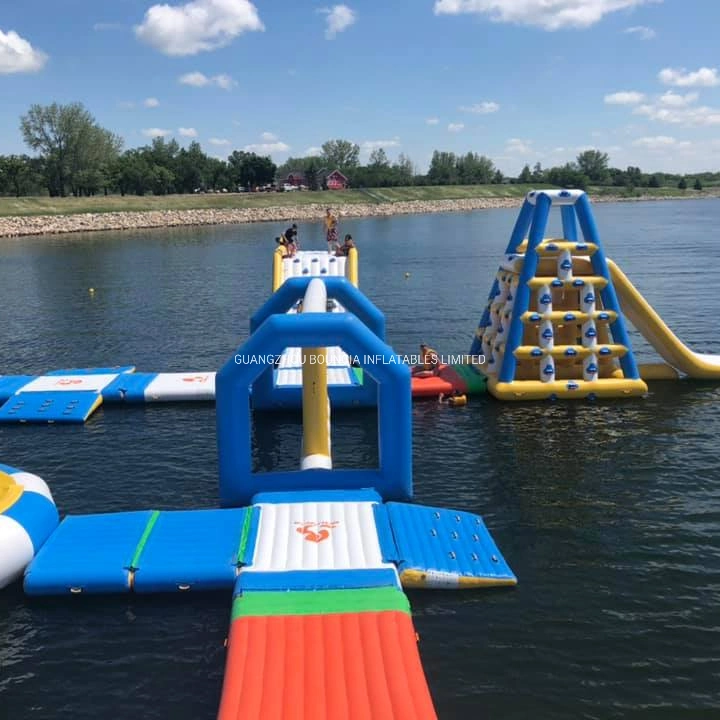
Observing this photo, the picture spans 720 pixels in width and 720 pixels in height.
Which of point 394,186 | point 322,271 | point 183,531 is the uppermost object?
point 394,186

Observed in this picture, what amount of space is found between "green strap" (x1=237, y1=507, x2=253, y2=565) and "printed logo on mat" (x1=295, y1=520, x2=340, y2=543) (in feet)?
2.84

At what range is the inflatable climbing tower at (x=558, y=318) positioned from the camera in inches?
785

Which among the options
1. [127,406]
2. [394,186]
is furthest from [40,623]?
[394,186]

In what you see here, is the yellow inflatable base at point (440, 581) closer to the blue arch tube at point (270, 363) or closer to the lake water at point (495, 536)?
the lake water at point (495, 536)

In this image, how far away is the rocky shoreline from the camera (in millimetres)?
88562

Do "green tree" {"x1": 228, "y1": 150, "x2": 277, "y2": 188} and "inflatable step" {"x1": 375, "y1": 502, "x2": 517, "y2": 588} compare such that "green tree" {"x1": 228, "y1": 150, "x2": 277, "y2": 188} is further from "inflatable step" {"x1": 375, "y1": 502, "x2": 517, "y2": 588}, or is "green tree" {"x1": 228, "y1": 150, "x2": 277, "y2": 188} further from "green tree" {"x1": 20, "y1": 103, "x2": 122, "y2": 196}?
"inflatable step" {"x1": 375, "y1": 502, "x2": 517, "y2": 588}

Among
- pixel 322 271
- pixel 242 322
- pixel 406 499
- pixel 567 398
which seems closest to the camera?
pixel 406 499

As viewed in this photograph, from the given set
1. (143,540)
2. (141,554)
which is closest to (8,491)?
(143,540)

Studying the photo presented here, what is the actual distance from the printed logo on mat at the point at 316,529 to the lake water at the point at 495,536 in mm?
1645

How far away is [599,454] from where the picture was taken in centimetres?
1672

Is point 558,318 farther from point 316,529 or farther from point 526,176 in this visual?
point 526,176

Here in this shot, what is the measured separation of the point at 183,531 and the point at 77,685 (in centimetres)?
313

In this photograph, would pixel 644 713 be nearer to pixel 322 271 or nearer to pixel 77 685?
pixel 77 685

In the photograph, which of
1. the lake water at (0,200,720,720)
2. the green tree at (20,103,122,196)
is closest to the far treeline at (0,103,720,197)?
the green tree at (20,103,122,196)
